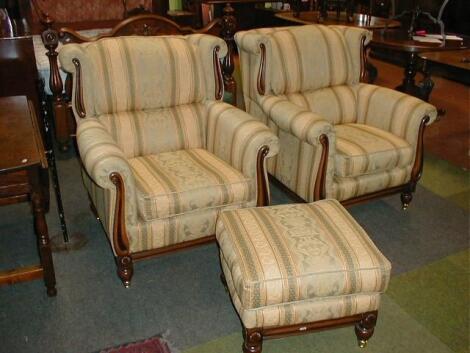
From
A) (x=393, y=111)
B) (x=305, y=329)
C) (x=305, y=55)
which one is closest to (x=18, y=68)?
(x=305, y=55)

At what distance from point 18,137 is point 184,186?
0.70m

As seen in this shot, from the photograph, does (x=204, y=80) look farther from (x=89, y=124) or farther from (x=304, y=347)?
(x=304, y=347)

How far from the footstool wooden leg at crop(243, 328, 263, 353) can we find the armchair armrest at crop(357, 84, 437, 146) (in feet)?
4.97

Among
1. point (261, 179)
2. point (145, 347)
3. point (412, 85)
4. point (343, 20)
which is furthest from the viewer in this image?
point (343, 20)

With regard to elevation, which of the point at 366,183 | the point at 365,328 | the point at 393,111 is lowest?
the point at 365,328

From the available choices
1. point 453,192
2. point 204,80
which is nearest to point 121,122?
point 204,80

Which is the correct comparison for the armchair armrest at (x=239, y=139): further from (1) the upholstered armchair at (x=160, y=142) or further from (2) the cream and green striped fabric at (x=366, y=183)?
(2) the cream and green striped fabric at (x=366, y=183)

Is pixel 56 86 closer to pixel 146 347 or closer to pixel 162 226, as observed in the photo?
pixel 162 226

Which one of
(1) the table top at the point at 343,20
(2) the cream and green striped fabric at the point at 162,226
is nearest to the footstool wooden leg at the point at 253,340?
(2) the cream and green striped fabric at the point at 162,226

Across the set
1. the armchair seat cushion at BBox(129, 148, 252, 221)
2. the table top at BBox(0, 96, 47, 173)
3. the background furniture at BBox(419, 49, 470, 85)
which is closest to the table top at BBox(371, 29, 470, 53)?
the background furniture at BBox(419, 49, 470, 85)

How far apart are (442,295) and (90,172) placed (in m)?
1.64

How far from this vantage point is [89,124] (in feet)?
7.09

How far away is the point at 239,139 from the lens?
217 centimetres

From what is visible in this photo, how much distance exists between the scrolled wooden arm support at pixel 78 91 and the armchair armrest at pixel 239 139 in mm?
642
